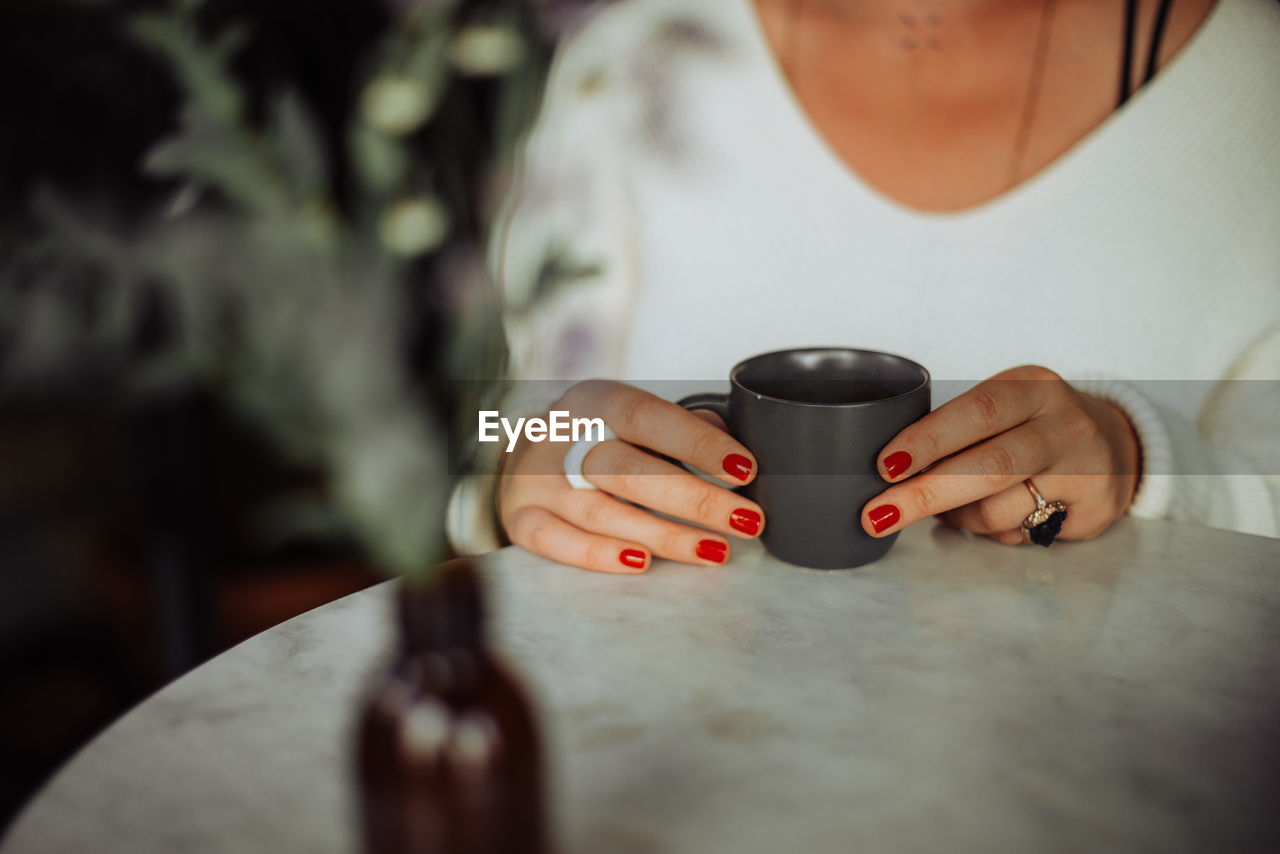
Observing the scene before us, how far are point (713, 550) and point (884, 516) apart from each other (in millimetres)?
130

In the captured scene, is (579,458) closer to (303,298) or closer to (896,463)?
(896,463)

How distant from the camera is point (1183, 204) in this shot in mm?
1080

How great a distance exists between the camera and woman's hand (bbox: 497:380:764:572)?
65 cm

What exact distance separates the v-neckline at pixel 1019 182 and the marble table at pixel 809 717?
0.57m

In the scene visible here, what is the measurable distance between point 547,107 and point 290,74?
699 millimetres

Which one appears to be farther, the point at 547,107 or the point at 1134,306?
the point at 547,107

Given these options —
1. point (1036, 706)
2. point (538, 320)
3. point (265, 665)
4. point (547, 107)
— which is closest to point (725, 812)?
point (1036, 706)

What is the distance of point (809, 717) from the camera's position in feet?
1.56

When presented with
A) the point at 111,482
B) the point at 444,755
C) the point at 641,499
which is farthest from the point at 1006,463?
the point at 111,482

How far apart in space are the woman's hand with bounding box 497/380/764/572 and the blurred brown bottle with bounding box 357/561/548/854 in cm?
32

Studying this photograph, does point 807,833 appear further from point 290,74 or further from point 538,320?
point 290,74

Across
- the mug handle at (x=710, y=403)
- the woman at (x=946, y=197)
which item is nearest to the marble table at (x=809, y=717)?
the mug handle at (x=710, y=403)

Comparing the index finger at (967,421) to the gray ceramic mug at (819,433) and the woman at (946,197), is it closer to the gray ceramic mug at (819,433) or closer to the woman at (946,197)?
the gray ceramic mug at (819,433)

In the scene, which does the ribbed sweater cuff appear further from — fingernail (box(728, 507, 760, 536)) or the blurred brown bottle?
the blurred brown bottle
